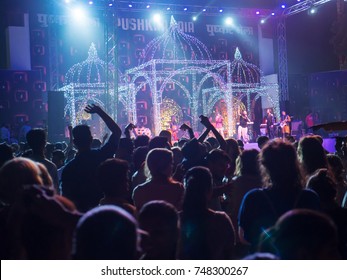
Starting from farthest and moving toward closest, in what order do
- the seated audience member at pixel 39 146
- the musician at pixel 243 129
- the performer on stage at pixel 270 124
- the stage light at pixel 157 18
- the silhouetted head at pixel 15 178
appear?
the stage light at pixel 157 18
the performer on stage at pixel 270 124
the musician at pixel 243 129
the seated audience member at pixel 39 146
the silhouetted head at pixel 15 178

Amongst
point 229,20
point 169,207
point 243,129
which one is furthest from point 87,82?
point 169,207

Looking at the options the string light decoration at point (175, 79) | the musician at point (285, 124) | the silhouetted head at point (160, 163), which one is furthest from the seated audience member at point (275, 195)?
the musician at point (285, 124)

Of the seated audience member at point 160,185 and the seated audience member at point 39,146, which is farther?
the seated audience member at point 39,146

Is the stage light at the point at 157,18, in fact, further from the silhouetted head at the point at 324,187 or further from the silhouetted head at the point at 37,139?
the silhouetted head at the point at 324,187

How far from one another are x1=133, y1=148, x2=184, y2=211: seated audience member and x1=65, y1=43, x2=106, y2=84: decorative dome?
1686cm

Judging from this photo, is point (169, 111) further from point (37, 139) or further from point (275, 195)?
point (275, 195)

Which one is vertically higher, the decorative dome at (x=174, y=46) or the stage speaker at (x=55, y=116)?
the decorative dome at (x=174, y=46)

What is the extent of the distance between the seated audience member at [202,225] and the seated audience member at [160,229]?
0.56 metres

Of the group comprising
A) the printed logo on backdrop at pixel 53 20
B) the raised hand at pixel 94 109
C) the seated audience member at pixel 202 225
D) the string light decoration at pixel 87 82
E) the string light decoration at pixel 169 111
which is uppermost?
the printed logo on backdrop at pixel 53 20

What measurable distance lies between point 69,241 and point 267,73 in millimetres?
23203

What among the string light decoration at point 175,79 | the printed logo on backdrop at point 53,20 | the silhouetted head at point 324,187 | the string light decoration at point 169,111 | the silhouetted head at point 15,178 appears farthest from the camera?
the string light decoration at point 169,111

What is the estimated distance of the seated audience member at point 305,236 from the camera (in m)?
1.77

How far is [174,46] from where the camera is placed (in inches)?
891

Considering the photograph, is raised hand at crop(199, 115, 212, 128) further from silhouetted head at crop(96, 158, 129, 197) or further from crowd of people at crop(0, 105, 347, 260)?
silhouetted head at crop(96, 158, 129, 197)
